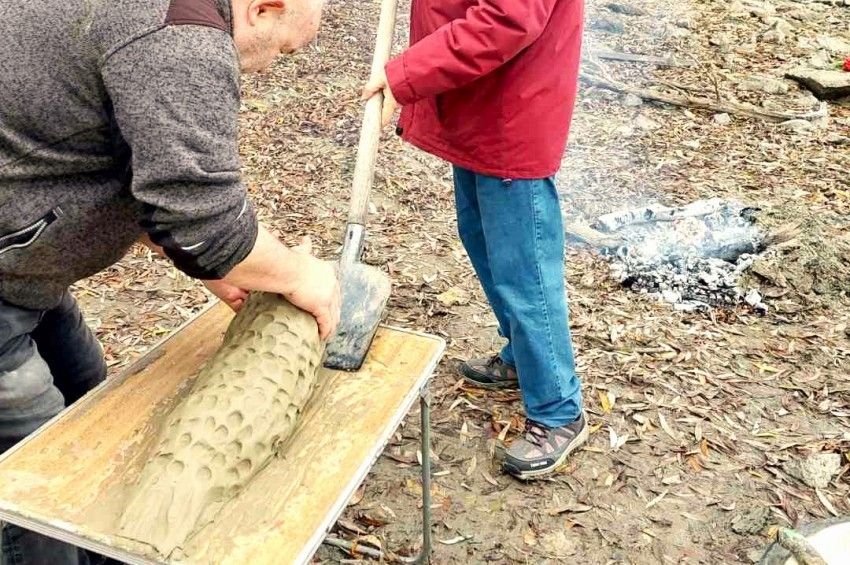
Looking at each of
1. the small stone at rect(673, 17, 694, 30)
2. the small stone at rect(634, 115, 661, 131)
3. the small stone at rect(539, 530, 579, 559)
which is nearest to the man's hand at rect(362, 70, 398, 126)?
the small stone at rect(539, 530, 579, 559)

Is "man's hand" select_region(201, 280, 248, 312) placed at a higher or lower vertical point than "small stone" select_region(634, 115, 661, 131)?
higher

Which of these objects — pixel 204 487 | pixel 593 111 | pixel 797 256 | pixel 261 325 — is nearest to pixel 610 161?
pixel 593 111

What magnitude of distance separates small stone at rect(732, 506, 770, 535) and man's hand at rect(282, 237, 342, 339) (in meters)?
1.75

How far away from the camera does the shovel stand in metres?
2.44

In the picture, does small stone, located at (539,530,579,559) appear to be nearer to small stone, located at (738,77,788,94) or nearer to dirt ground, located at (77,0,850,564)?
dirt ground, located at (77,0,850,564)

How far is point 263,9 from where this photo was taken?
1836 mm

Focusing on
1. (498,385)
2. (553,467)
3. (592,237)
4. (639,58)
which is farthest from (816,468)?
(639,58)

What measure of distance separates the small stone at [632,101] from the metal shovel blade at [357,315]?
4880mm

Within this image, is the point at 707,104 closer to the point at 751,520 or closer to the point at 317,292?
the point at 751,520

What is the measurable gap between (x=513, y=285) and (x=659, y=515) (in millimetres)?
1028

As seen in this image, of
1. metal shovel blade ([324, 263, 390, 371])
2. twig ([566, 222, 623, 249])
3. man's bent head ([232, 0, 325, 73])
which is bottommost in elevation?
twig ([566, 222, 623, 249])

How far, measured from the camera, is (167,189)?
5.54 feet

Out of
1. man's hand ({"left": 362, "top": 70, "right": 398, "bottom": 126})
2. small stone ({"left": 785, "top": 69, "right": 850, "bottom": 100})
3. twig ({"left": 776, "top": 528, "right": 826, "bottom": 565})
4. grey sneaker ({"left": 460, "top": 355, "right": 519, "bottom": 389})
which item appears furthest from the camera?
small stone ({"left": 785, "top": 69, "right": 850, "bottom": 100})

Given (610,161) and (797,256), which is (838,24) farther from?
(797,256)
